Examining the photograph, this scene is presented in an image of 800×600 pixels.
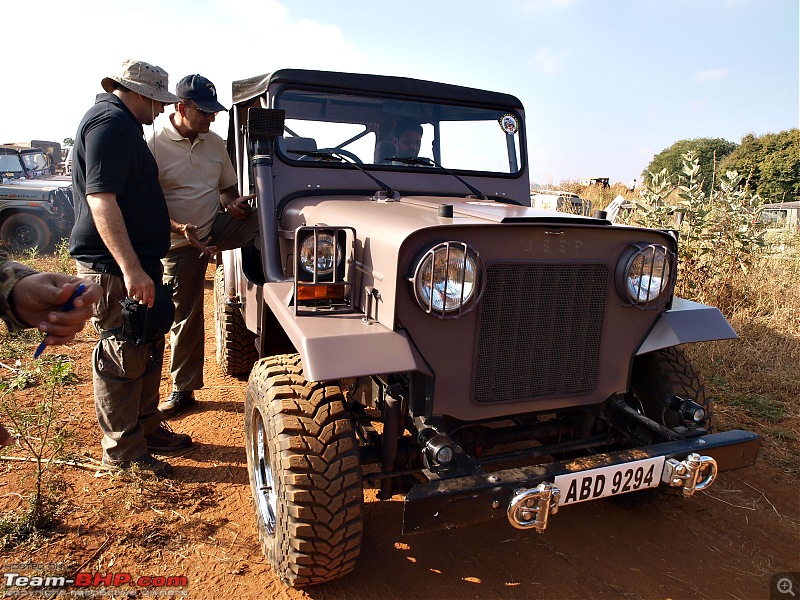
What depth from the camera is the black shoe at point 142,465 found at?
3.20 meters

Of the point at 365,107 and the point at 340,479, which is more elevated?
the point at 365,107

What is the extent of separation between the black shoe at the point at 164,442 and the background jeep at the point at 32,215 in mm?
9799

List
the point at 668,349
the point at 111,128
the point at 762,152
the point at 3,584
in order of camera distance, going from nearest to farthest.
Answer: the point at 3,584 → the point at 111,128 → the point at 668,349 → the point at 762,152

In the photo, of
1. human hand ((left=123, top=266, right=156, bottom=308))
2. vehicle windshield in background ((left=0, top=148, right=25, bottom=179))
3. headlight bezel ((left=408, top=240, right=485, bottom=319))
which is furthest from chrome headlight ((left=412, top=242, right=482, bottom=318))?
vehicle windshield in background ((left=0, top=148, right=25, bottom=179))

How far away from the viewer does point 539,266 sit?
7.98 ft

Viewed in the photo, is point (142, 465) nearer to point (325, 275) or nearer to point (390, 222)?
point (325, 275)

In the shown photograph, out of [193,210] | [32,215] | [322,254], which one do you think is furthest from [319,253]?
[32,215]

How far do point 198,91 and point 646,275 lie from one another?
2.84 m

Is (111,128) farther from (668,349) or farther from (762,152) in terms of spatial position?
(762,152)

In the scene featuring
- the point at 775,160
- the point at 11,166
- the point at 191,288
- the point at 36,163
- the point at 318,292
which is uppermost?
the point at 775,160

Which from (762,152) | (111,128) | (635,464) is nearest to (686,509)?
(635,464)

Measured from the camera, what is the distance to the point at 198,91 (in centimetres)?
352

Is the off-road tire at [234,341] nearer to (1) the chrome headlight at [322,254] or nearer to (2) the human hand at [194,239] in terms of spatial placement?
(2) the human hand at [194,239]

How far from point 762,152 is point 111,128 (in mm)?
32147
